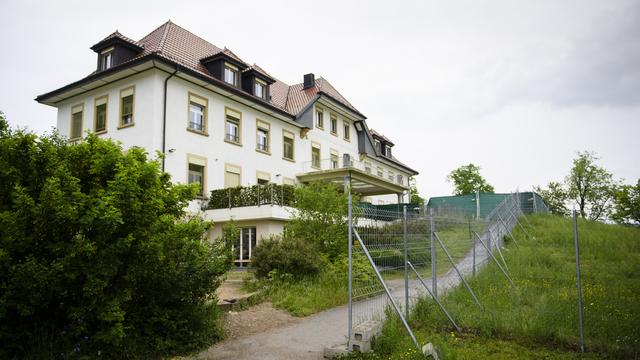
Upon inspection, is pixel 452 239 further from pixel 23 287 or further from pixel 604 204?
pixel 604 204

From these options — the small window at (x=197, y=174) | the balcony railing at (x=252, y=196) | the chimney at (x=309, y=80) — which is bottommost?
the balcony railing at (x=252, y=196)

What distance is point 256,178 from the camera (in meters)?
24.2

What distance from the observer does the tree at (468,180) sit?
58109 millimetres

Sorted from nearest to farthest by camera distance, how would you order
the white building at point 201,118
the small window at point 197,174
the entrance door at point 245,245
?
1. the white building at point 201,118
2. the entrance door at point 245,245
3. the small window at point 197,174

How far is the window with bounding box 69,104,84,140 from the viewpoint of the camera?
2231 cm

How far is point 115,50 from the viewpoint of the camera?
2052 centimetres

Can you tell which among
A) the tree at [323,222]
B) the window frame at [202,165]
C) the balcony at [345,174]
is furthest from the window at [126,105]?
the balcony at [345,174]

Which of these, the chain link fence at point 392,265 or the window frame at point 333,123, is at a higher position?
the window frame at point 333,123

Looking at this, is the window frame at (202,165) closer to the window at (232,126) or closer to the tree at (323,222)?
the window at (232,126)

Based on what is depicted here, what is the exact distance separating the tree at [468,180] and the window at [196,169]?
43606mm

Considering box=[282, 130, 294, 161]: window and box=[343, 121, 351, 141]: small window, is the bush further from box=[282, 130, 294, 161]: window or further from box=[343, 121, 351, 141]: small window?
box=[343, 121, 351, 141]: small window

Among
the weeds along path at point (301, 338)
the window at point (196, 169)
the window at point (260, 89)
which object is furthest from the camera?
the window at point (260, 89)

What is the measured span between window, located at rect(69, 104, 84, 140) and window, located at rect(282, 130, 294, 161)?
10.6 m

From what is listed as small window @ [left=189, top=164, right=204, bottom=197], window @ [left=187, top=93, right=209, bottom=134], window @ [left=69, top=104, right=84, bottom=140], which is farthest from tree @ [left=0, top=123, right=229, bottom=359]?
window @ [left=69, top=104, right=84, bottom=140]
